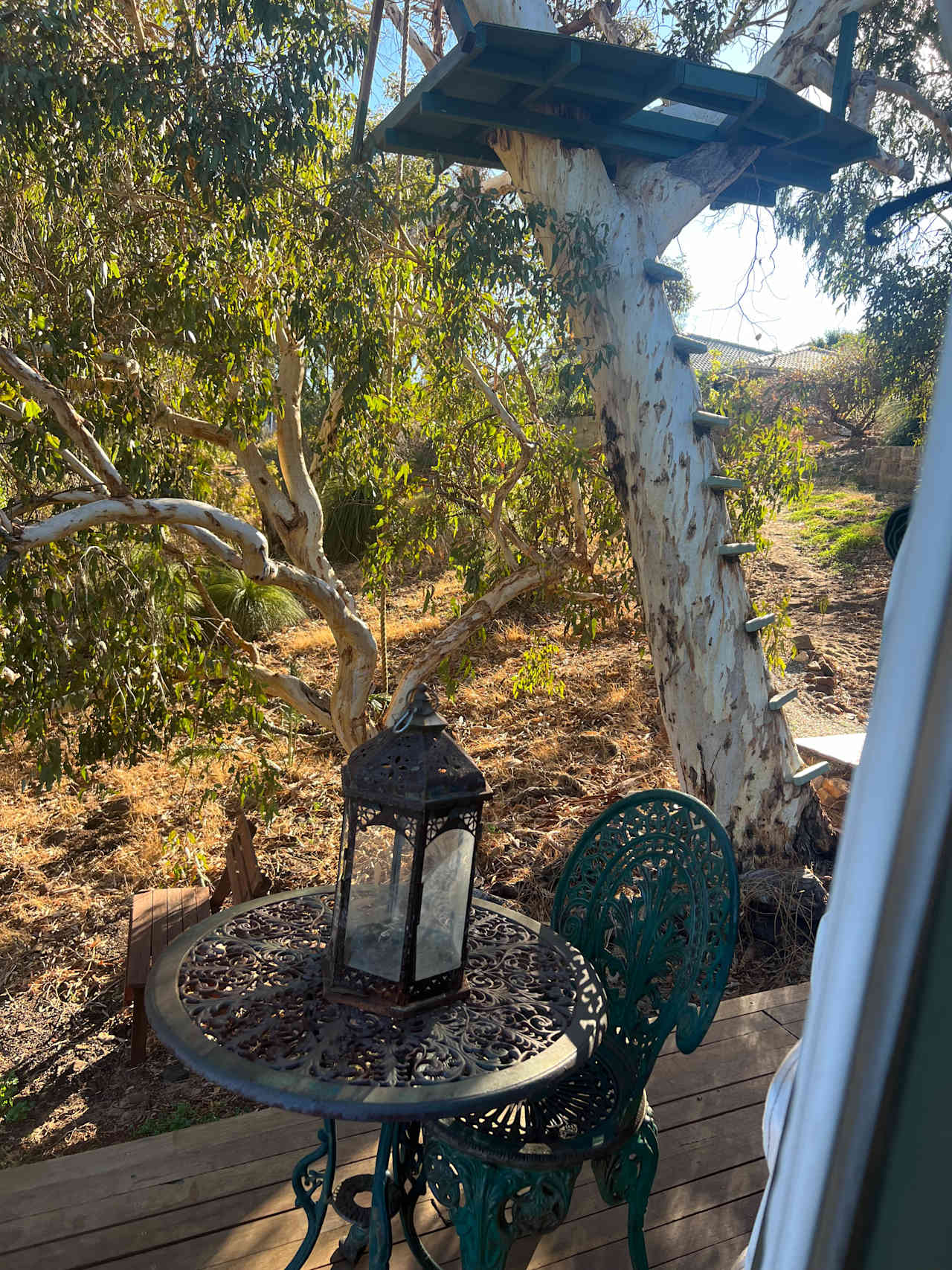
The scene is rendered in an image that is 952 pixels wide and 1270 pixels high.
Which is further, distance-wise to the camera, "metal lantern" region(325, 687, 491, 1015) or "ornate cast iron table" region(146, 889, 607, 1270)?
"metal lantern" region(325, 687, 491, 1015)

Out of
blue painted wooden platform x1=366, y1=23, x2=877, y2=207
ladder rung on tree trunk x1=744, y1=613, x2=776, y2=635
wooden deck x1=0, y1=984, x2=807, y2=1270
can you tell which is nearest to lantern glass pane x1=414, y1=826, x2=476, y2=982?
wooden deck x1=0, y1=984, x2=807, y2=1270

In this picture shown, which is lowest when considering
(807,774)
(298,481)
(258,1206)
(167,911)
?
(167,911)

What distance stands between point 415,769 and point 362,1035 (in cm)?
41

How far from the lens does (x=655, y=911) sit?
1860mm

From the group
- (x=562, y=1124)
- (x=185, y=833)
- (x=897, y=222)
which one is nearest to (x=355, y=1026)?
(x=562, y=1124)

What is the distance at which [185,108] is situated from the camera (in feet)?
10.8

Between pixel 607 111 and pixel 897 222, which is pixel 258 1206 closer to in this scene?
pixel 607 111

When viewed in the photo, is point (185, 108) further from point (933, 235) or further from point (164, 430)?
point (933, 235)

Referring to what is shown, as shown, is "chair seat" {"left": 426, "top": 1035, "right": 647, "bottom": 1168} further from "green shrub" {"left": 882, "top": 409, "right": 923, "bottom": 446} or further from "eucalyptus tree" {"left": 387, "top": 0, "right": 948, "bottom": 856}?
"green shrub" {"left": 882, "top": 409, "right": 923, "bottom": 446}

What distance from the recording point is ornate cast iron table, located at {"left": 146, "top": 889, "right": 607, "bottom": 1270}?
1264 millimetres

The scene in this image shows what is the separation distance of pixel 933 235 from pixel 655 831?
438 cm

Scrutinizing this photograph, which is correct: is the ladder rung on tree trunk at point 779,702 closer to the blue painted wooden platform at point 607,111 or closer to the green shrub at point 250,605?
the blue painted wooden platform at point 607,111

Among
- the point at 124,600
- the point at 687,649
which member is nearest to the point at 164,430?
the point at 124,600

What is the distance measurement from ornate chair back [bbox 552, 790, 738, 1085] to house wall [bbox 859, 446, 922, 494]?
253 inches
